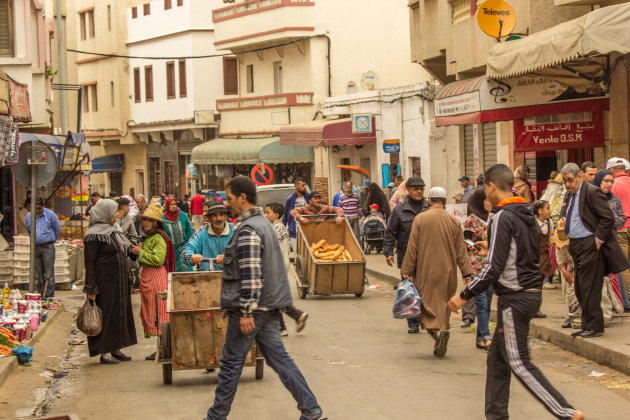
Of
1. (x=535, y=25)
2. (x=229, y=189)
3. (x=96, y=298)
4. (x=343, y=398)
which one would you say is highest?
(x=535, y=25)

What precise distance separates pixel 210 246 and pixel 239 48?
34.6 meters

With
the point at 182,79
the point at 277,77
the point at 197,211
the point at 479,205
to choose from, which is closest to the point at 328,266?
the point at 479,205

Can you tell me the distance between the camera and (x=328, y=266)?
16.5m

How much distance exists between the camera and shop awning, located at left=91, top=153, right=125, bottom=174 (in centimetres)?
5631

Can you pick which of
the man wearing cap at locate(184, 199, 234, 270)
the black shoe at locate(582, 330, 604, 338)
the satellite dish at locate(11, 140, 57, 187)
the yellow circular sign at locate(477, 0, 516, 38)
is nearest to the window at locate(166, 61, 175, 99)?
the yellow circular sign at locate(477, 0, 516, 38)

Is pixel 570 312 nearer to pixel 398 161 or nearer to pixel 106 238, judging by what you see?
pixel 106 238

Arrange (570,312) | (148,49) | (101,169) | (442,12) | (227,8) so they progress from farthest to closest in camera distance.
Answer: (101,169) < (148,49) < (227,8) < (442,12) < (570,312)

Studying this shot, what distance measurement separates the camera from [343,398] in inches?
348

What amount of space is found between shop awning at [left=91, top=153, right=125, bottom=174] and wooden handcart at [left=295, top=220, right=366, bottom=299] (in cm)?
4028

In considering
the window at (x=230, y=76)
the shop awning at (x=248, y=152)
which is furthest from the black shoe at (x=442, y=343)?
the window at (x=230, y=76)

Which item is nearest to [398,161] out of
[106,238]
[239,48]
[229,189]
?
[239,48]

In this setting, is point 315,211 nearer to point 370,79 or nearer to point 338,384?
point 338,384

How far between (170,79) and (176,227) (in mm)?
35235

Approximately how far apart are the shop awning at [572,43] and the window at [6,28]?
967 cm
